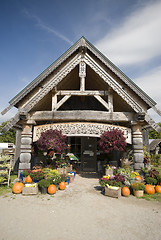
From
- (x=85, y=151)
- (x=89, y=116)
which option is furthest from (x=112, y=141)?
(x=85, y=151)

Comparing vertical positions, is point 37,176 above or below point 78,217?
above

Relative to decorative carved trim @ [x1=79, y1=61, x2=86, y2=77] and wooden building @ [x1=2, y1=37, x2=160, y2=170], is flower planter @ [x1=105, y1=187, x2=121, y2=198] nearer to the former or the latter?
wooden building @ [x1=2, y1=37, x2=160, y2=170]

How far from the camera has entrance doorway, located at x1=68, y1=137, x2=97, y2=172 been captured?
12.2 meters

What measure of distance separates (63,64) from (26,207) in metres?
7.35

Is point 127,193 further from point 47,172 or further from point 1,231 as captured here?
point 1,231

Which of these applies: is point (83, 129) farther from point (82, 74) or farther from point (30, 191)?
point (30, 191)

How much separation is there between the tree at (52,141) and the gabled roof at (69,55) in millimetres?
2611

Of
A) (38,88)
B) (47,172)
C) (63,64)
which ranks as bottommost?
(47,172)

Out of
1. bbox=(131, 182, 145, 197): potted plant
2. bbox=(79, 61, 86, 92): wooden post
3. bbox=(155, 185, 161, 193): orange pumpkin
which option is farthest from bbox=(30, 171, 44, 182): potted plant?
bbox=(155, 185, 161, 193): orange pumpkin

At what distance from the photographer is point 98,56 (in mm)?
8367

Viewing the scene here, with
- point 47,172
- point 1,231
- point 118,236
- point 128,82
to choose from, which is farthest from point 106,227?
point 128,82

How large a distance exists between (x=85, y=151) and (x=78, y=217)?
8284 mm

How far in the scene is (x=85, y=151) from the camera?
1244 centimetres

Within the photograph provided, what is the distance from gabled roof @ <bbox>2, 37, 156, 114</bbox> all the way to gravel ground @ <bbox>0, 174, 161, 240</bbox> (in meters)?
4.96
